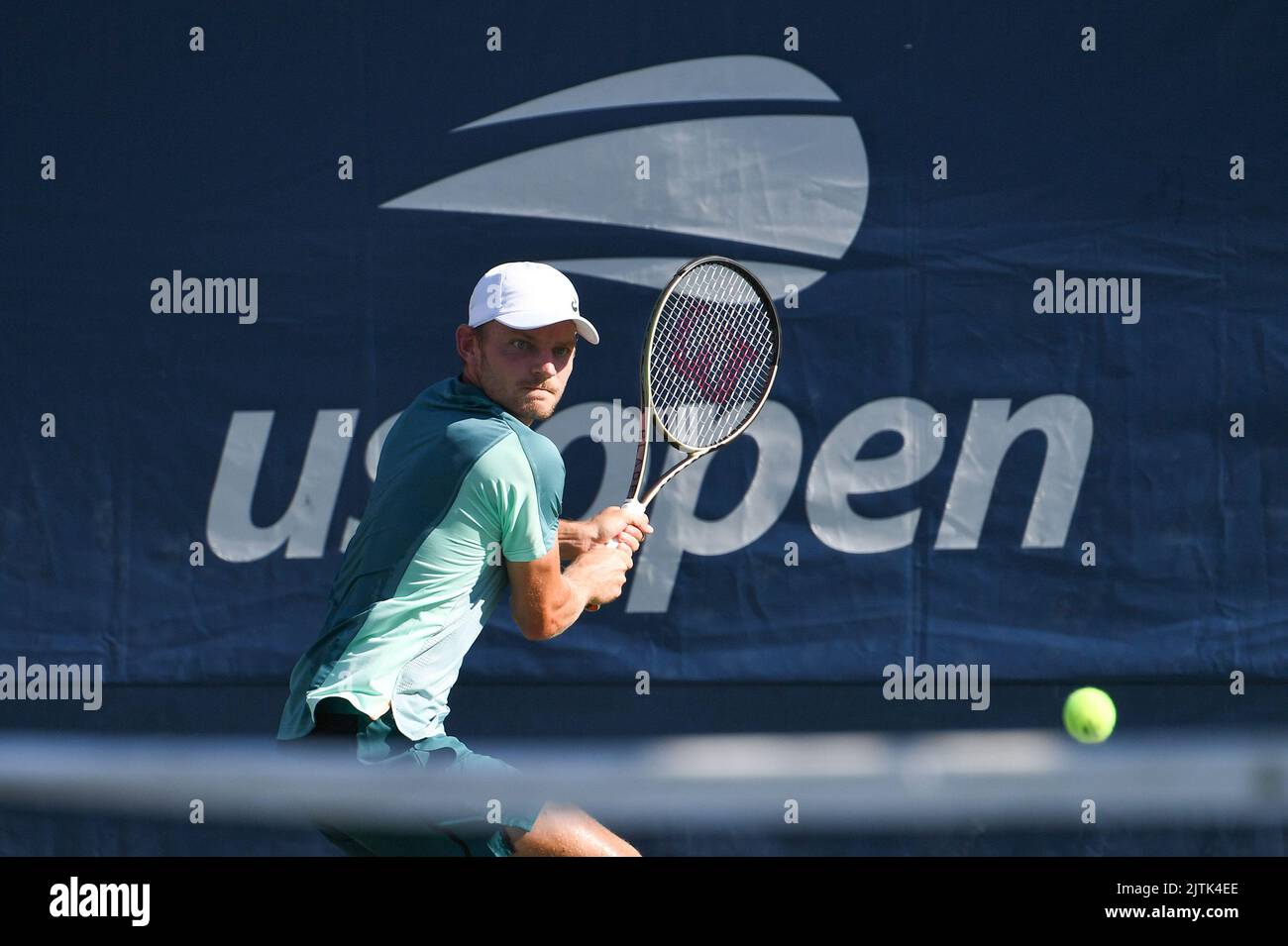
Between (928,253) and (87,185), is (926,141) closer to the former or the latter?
(928,253)

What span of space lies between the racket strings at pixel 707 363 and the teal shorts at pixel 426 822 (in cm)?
134

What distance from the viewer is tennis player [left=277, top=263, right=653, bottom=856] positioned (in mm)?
2986

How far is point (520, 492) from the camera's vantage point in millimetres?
3029

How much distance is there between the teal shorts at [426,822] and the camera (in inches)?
117

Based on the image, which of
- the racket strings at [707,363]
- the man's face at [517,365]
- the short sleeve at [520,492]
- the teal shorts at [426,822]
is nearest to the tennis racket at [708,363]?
the racket strings at [707,363]

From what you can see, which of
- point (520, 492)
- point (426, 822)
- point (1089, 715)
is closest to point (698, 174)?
point (1089, 715)

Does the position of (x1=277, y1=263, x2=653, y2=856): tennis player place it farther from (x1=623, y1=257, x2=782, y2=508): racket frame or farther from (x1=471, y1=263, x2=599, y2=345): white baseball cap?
(x1=623, y1=257, x2=782, y2=508): racket frame

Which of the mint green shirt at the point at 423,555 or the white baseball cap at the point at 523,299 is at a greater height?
the white baseball cap at the point at 523,299

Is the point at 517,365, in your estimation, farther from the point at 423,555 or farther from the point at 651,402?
the point at 651,402

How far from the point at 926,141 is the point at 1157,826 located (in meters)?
2.16

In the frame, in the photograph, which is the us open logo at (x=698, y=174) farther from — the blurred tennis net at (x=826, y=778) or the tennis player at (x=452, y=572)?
the tennis player at (x=452, y=572)

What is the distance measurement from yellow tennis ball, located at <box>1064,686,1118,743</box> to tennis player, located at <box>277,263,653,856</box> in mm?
2070

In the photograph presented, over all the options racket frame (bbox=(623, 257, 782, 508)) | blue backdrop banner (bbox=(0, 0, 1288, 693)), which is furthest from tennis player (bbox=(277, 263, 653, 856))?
blue backdrop banner (bbox=(0, 0, 1288, 693))

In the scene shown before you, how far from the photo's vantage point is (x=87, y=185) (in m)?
5.02
